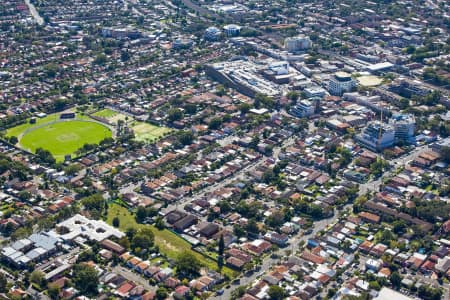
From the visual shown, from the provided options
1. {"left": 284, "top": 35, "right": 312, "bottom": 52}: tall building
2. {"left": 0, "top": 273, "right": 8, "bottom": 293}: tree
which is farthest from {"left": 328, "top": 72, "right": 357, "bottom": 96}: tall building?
{"left": 0, "top": 273, "right": 8, "bottom": 293}: tree

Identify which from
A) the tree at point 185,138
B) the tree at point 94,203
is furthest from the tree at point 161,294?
the tree at point 185,138

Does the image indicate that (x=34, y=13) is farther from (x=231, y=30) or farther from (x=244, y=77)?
(x=244, y=77)

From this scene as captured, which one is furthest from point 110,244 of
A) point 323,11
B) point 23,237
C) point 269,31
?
point 323,11

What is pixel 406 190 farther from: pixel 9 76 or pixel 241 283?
pixel 9 76

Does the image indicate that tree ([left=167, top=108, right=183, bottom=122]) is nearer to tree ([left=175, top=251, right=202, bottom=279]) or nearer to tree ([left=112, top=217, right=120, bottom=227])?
tree ([left=112, top=217, right=120, bottom=227])

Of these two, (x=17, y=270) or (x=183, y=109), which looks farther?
(x=183, y=109)

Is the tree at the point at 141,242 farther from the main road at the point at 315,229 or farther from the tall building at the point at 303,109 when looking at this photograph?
the tall building at the point at 303,109
